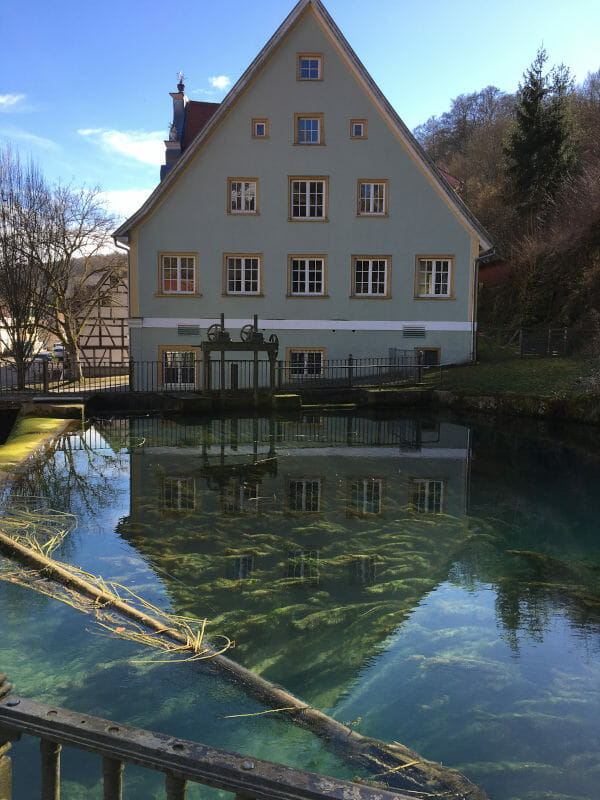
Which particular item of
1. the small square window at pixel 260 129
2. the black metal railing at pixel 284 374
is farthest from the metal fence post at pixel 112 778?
the small square window at pixel 260 129

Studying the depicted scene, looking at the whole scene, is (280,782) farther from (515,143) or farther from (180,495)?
(515,143)

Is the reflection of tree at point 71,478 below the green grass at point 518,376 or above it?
below

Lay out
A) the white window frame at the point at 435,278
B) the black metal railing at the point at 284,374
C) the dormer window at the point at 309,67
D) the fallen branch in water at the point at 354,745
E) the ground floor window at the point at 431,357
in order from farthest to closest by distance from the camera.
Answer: the ground floor window at the point at 431,357 < the white window frame at the point at 435,278 < the black metal railing at the point at 284,374 < the dormer window at the point at 309,67 < the fallen branch in water at the point at 354,745

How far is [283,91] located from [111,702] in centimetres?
2398

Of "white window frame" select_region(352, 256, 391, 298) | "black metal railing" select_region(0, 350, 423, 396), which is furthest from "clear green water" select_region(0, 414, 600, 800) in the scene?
"white window frame" select_region(352, 256, 391, 298)

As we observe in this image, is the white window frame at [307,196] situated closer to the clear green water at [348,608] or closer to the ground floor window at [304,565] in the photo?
the clear green water at [348,608]

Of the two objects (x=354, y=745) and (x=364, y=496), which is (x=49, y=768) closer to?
(x=354, y=745)

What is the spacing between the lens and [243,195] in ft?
81.5

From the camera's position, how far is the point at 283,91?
2414cm

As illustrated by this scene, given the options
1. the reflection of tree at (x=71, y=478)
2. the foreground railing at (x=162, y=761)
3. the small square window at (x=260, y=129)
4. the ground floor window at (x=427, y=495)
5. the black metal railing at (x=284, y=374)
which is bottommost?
the ground floor window at (x=427, y=495)

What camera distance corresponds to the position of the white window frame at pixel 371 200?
24938 mm

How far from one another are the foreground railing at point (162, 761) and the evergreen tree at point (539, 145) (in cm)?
3803

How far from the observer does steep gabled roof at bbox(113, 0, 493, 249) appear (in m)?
23.3

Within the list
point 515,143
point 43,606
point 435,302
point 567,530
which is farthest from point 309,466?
point 515,143
